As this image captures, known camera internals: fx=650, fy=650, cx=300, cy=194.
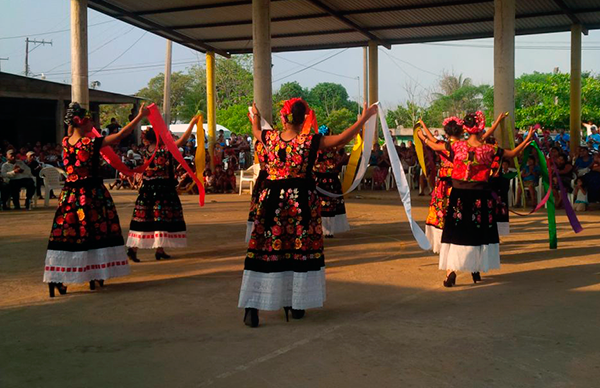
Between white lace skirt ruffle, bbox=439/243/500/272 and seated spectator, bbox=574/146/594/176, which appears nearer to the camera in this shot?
white lace skirt ruffle, bbox=439/243/500/272

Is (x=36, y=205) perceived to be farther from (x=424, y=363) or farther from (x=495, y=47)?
(x=424, y=363)

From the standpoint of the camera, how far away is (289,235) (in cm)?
556

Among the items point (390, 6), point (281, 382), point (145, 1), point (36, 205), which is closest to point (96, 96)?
point (145, 1)

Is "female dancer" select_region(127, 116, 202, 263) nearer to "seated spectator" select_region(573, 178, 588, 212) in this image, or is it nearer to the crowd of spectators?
the crowd of spectators

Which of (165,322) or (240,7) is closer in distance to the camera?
(165,322)

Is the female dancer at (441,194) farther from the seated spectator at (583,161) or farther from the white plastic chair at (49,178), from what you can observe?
the white plastic chair at (49,178)

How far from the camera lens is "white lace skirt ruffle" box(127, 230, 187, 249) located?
8.65m

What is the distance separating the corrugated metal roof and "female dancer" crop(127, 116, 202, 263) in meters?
10.5

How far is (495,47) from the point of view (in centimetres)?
1441

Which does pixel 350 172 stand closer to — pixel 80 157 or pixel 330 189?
pixel 80 157

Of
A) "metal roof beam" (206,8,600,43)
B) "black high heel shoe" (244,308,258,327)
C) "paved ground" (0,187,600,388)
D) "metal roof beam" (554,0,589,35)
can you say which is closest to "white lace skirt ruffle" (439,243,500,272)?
"paved ground" (0,187,600,388)

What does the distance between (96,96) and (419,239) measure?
24.8m

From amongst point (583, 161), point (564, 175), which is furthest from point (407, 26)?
point (564, 175)

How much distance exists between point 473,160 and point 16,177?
38.6 ft
